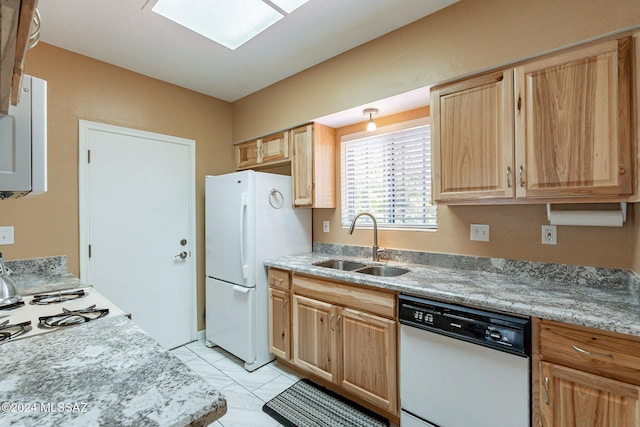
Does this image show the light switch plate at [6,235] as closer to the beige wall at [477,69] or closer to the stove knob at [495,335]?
the beige wall at [477,69]

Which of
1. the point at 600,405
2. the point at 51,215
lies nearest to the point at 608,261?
the point at 600,405

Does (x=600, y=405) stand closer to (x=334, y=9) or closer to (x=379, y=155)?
(x=379, y=155)

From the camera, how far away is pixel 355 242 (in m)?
2.73

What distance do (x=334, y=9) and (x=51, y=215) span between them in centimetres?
249

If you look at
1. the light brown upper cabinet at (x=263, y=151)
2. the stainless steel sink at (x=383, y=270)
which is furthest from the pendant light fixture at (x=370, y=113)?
the stainless steel sink at (x=383, y=270)

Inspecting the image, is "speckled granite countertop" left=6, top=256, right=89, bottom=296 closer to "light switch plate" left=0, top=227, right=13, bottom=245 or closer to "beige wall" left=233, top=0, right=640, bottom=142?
"light switch plate" left=0, top=227, right=13, bottom=245

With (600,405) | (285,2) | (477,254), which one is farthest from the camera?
(477,254)

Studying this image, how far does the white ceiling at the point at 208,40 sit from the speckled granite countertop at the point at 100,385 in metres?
1.87

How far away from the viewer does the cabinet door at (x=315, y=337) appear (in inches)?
82.7

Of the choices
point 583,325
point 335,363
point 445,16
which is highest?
point 445,16

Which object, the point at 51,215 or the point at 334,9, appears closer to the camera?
the point at 334,9

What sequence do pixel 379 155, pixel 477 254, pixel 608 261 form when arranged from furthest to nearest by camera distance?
1. pixel 379 155
2. pixel 477 254
3. pixel 608 261

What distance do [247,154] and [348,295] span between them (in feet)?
6.60

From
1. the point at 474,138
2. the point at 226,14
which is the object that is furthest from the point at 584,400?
the point at 226,14
